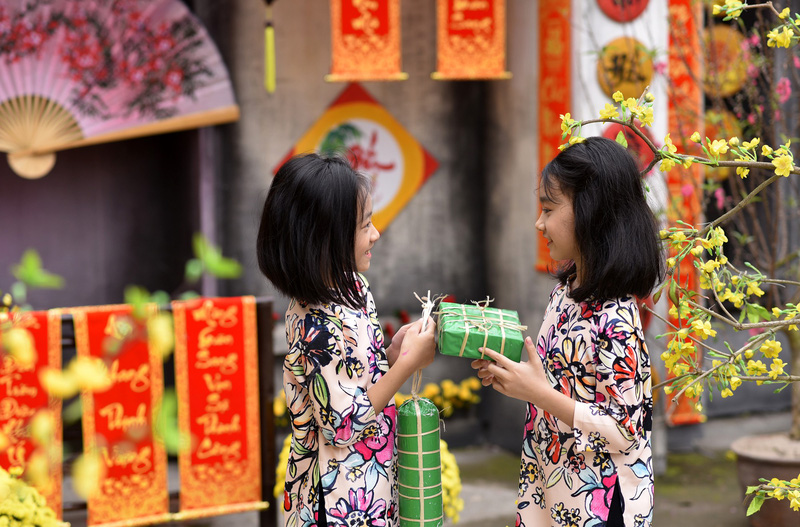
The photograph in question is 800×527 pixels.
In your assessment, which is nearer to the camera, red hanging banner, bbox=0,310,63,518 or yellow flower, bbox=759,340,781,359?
yellow flower, bbox=759,340,781,359

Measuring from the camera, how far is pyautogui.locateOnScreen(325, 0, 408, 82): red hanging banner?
441cm

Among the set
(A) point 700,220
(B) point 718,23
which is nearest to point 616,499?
(A) point 700,220

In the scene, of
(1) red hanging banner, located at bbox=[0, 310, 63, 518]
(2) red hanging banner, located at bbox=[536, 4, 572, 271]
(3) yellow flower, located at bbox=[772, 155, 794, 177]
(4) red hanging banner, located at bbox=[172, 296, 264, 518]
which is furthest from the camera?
(2) red hanging banner, located at bbox=[536, 4, 572, 271]

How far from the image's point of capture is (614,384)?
179 centimetres

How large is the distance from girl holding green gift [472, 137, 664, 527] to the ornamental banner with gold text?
3259mm

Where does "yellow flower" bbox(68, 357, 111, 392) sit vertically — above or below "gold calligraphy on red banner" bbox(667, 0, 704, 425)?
below

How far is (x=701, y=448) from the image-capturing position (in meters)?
5.45

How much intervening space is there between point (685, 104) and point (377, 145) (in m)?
1.83

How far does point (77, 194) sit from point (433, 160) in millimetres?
2162

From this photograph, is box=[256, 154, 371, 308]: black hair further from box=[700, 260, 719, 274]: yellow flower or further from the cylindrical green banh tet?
box=[700, 260, 719, 274]: yellow flower

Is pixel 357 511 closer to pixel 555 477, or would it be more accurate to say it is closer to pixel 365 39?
pixel 555 477

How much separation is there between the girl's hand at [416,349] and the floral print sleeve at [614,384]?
362 millimetres

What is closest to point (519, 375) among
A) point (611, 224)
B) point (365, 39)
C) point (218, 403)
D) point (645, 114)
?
point (611, 224)

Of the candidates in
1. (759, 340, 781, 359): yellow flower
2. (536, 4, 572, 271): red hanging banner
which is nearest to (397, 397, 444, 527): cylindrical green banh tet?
(759, 340, 781, 359): yellow flower
